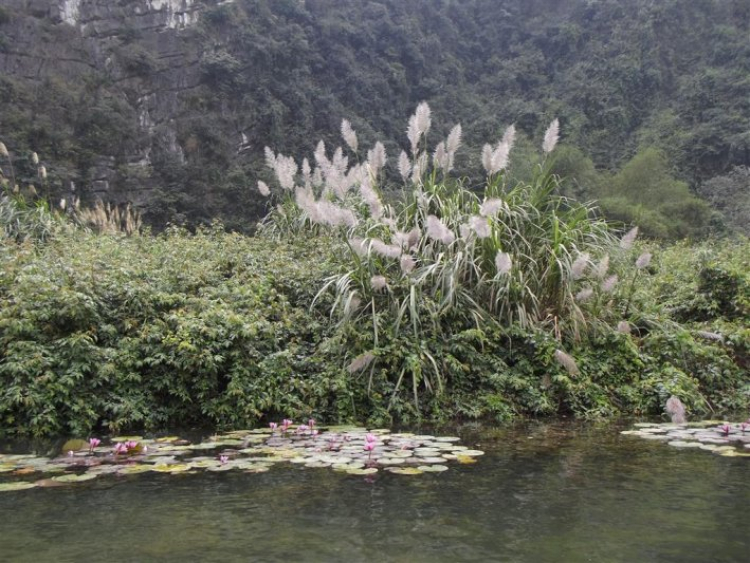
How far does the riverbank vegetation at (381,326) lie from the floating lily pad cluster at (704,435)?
23.0 inches

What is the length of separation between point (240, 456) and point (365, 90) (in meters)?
30.9

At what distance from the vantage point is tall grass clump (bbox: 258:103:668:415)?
15.1ft

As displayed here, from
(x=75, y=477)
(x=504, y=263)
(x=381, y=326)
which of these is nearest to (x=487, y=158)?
(x=504, y=263)

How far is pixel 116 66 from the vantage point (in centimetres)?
2606

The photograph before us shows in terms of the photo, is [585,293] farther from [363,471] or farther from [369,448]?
[363,471]

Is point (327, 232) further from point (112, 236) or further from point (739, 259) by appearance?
point (739, 259)

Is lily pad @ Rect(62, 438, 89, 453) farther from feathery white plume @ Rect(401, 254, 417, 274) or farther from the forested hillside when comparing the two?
the forested hillside

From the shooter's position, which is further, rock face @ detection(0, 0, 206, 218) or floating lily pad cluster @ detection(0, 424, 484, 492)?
rock face @ detection(0, 0, 206, 218)

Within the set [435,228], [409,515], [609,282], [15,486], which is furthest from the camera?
[609,282]

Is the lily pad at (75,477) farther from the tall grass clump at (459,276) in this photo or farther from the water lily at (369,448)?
the tall grass clump at (459,276)

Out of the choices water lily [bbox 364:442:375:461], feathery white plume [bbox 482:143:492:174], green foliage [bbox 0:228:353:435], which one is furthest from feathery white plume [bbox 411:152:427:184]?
water lily [bbox 364:442:375:461]

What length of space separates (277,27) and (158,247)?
88.4 feet

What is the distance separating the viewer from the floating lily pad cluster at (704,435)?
11.2ft

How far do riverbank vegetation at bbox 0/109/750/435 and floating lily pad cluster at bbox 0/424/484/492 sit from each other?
1.68 feet
